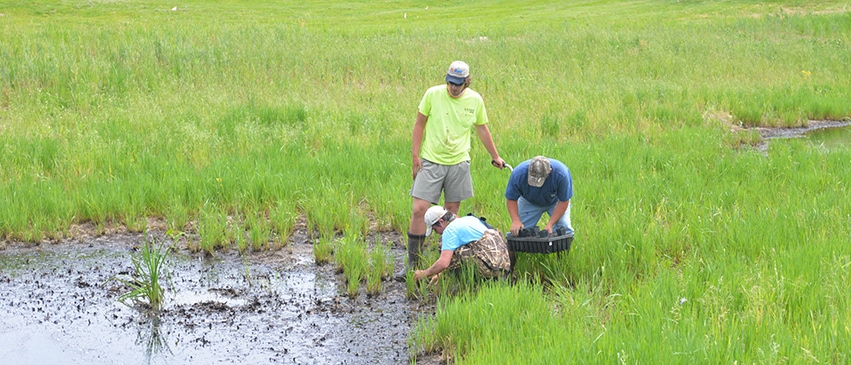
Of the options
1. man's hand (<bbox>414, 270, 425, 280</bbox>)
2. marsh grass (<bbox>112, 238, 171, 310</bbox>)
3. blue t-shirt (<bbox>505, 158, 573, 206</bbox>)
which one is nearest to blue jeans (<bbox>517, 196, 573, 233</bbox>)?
blue t-shirt (<bbox>505, 158, 573, 206</bbox>)

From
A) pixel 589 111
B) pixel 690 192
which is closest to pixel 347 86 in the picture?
pixel 589 111

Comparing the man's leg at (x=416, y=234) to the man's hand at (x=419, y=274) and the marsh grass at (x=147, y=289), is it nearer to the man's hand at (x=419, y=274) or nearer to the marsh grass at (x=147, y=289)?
the man's hand at (x=419, y=274)

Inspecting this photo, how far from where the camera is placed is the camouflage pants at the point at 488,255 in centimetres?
693

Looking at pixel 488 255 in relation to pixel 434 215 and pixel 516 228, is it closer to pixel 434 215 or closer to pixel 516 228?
pixel 516 228

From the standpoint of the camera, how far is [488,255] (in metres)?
6.93

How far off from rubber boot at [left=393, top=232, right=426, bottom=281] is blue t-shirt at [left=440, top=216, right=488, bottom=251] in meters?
0.78

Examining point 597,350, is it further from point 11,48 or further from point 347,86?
point 11,48

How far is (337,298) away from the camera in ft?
24.2

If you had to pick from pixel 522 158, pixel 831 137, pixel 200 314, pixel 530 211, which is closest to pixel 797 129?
pixel 831 137

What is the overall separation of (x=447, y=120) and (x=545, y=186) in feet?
3.34

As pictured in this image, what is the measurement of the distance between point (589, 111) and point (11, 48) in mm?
11177

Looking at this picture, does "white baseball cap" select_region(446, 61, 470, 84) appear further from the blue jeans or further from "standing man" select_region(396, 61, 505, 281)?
the blue jeans

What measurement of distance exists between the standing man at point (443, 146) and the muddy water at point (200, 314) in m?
0.72

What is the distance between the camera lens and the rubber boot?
25.6 ft
